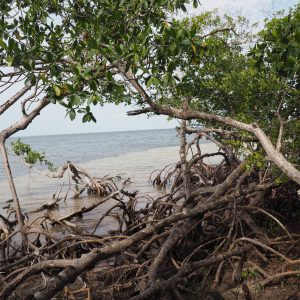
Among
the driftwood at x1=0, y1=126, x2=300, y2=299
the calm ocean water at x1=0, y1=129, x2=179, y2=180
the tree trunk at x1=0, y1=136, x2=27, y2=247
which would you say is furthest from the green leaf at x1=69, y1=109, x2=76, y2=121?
the calm ocean water at x1=0, y1=129, x2=179, y2=180

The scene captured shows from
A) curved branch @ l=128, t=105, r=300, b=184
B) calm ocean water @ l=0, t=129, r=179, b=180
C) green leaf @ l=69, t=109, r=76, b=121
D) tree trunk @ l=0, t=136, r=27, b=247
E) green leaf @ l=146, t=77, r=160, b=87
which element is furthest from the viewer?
calm ocean water @ l=0, t=129, r=179, b=180

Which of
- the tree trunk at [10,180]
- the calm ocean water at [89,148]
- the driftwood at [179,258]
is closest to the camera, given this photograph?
the driftwood at [179,258]

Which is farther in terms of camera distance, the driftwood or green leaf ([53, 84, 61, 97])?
the driftwood

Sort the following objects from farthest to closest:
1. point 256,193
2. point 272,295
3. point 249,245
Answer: point 256,193 → point 249,245 → point 272,295

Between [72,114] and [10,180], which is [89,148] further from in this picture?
[72,114]

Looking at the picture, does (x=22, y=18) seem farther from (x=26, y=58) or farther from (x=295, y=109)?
(x=295, y=109)

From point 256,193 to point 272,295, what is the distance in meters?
2.00

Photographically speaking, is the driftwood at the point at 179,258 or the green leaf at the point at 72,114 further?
the driftwood at the point at 179,258

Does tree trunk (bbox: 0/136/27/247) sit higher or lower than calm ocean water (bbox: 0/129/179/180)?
higher

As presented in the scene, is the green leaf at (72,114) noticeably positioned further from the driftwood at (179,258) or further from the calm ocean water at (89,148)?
the calm ocean water at (89,148)

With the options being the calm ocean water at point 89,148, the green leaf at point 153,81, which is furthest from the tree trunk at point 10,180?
the green leaf at point 153,81

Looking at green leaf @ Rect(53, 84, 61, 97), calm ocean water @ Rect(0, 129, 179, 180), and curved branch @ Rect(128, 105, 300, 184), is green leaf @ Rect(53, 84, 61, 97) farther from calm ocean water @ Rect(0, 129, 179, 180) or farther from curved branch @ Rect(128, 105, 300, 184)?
calm ocean water @ Rect(0, 129, 179, 180)

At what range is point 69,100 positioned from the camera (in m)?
2.84

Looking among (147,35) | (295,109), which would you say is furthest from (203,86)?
(147,35)
